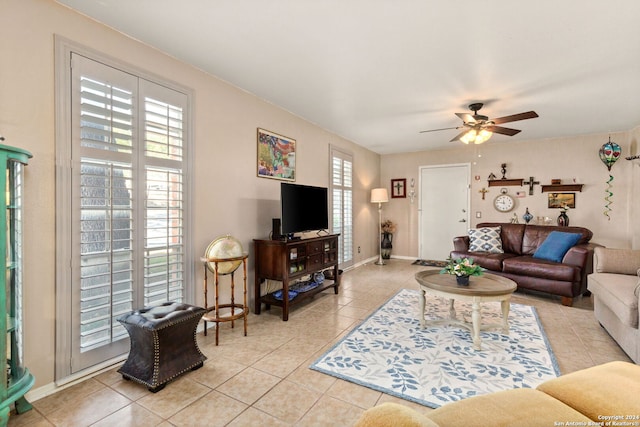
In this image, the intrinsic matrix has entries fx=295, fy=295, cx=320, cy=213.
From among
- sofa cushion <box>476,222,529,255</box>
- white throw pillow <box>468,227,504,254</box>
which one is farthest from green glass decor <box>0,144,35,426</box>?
sofa cushion <box>476,222,529,255</box>

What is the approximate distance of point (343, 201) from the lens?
A: 218 inches

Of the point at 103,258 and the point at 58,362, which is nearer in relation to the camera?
the point at 58,362

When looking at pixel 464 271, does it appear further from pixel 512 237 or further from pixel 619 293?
pixel 512 237

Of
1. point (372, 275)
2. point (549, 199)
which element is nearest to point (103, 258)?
point (372, 275)

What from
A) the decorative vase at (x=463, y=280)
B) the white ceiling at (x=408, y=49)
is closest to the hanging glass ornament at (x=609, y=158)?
the white ceiling at (x=408, y=49)

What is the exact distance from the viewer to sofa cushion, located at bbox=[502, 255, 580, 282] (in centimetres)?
374

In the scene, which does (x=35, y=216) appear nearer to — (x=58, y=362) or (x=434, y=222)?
(x=58, y=362)

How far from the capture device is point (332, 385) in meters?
2.05

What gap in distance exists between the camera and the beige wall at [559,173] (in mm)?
4995

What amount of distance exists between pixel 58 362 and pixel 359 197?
5.15m

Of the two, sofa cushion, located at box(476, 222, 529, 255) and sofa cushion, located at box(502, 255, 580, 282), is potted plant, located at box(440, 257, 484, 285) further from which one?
→ sofa cushion, located at box(476, 222, 529, 255)

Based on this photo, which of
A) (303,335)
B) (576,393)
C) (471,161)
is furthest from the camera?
(471,161)

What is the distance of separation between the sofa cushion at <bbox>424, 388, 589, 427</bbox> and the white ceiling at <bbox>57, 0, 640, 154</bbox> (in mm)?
2215

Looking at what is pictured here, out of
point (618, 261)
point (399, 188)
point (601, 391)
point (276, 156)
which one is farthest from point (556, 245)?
point (276, 156)
